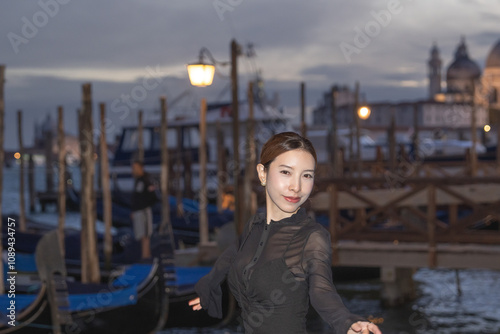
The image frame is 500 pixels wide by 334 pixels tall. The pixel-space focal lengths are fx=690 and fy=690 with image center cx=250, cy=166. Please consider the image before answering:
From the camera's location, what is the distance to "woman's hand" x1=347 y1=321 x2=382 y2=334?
1.78 m

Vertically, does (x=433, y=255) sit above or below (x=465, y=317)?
above

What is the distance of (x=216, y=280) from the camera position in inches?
92.9

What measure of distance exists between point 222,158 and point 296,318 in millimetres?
18260

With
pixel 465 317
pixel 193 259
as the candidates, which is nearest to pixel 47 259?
pixel 193 259

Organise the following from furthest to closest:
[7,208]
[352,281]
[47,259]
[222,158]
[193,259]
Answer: [7,208] < [222,158] < [352,281] < [193,259] < [47,259]

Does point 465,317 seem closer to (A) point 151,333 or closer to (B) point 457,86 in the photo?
(A) point 151,333

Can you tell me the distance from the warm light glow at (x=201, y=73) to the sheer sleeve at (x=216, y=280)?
20.1ft

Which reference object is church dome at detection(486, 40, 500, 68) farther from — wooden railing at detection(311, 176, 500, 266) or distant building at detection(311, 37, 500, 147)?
wooden railing at detection(311, 176, 500, 266)

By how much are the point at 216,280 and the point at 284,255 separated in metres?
0.33

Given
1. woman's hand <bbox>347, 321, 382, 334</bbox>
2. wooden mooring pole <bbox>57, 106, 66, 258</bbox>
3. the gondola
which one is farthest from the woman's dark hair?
wooden mooring pole <bbox>57, 106, 66, 258</bbox>

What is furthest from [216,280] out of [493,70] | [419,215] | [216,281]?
[493,70]

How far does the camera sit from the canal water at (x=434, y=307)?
10.4 m

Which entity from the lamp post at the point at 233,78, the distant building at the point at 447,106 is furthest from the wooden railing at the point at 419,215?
the distant building at the point at 447,106

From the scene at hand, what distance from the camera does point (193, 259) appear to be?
11.0m
